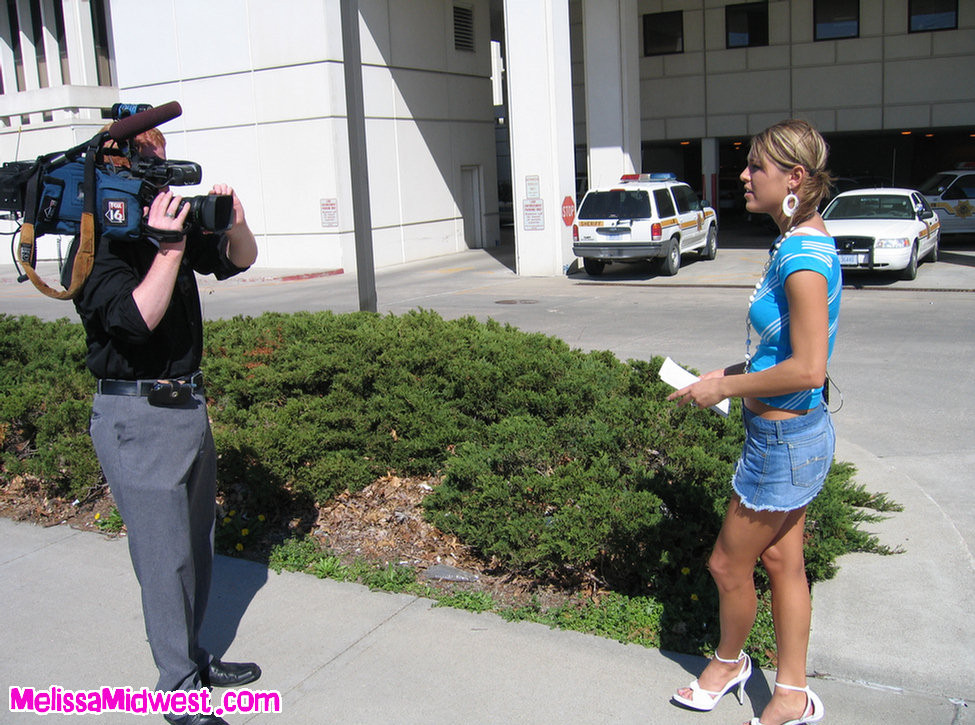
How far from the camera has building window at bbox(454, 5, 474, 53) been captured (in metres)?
26.2

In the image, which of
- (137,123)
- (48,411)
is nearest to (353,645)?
(137,123)

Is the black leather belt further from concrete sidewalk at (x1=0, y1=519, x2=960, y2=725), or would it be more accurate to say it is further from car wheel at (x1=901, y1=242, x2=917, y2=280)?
car wheel at (x1=901, y1=242, x2=917, y2=280)

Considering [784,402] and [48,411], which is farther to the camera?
[48,411]

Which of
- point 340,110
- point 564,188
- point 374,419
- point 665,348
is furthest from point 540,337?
point 340,110

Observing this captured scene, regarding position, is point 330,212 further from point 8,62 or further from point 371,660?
point 371,660

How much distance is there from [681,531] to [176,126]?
77.8ft

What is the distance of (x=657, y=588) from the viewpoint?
401 cm

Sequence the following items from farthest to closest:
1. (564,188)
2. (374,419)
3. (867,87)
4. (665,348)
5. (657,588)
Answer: (867,87) → (564,188) → (665,348) → (374,419) → (657,588)

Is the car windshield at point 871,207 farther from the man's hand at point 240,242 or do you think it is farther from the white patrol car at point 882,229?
the man's hand at point 240,242

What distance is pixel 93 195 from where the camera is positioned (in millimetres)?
3059

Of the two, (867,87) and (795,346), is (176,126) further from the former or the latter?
(795,346)

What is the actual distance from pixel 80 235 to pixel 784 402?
7.98ft

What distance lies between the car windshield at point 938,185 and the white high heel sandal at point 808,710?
71.7 ft

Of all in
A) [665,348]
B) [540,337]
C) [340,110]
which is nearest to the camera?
[540,337]
